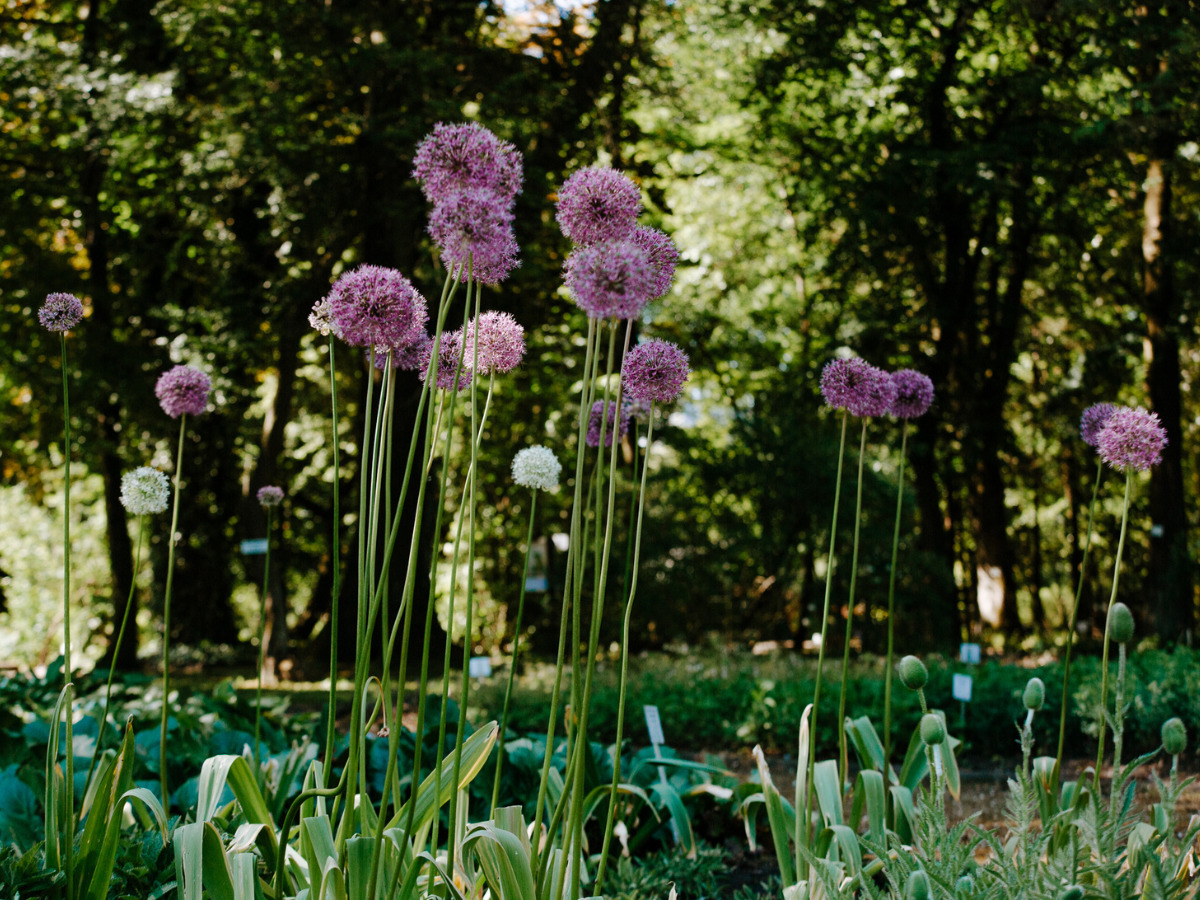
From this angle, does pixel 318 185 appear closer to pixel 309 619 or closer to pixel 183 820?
pixel 183 820

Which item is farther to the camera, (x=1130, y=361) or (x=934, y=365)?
(x=1130, y=361)

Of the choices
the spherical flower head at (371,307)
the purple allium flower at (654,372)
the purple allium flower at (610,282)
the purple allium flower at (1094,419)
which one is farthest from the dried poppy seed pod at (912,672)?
the purple allium flower at (1094,419)

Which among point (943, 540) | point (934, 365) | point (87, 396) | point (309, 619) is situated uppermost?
point (934, 365)

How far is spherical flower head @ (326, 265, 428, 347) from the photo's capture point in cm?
188

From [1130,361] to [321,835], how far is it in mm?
14960

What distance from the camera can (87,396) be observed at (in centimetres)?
1010

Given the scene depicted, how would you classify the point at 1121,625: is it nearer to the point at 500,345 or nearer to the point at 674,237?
the point at 500,345

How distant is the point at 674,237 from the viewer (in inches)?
355

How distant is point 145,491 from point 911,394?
7.73ft

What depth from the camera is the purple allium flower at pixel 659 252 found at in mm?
1923

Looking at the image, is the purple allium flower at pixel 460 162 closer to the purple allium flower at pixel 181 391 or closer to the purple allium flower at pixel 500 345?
the purple allium flower at pixel 500 345

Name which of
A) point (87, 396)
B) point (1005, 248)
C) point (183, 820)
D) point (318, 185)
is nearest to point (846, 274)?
point (1005, 248)

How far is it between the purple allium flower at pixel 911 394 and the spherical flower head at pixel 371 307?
1722mm

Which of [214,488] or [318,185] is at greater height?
[318,185]
